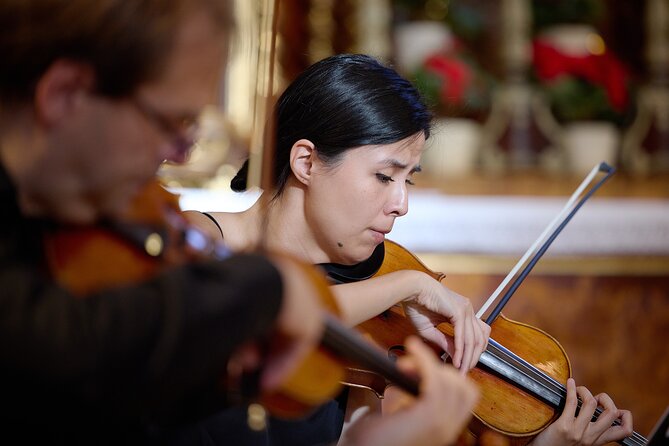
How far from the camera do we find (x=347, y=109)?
1.50m

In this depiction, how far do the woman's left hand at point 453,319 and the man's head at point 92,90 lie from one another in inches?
27.0

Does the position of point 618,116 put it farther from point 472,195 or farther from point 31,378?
point 31,378

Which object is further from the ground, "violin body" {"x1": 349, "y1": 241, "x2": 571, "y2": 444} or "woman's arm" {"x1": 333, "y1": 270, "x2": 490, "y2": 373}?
"woman's arm" {"x1": 333, "y1": 270, "x2": 490, "y2": 373}

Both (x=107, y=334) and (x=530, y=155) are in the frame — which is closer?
(x=107, y=334)

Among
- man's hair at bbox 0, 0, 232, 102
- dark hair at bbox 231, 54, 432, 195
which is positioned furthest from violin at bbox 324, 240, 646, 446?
man's hair at bbox 0, 0, 232, 102

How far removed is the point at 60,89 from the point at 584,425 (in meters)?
1.10

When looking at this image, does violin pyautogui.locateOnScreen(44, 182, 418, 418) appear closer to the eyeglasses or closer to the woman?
the eyeglasses

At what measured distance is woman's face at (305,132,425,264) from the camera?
1.46 meters

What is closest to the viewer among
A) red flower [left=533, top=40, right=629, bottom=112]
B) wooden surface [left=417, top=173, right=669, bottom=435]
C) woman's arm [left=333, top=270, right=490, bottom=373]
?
woman's arm [left=333, top=270, right=490, bottom=373]

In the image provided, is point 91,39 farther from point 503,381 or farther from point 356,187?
point 503,381

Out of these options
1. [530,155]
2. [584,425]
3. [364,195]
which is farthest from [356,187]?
[530,155]

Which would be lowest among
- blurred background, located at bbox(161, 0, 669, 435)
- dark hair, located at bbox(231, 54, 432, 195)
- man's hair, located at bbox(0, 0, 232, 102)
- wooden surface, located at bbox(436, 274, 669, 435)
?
wooden surface, located at bbox(436, 274, 669, 435)

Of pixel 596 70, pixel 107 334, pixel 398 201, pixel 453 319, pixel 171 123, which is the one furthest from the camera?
pixel 596 70

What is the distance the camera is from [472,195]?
3016mm
